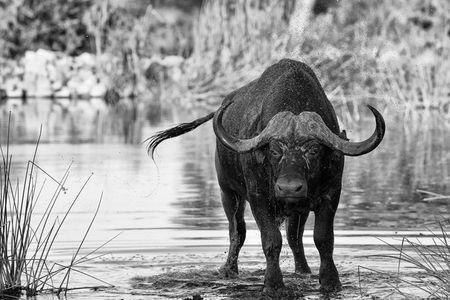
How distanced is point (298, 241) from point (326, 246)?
106 cm

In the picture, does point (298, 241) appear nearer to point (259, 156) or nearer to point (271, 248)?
point (271, 248)

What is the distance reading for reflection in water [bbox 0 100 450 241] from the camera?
14.1 metres

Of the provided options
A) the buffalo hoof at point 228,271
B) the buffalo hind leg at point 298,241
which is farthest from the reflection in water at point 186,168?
the buffalo hoof at point 228,271

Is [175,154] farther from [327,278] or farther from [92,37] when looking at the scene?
[92,37]

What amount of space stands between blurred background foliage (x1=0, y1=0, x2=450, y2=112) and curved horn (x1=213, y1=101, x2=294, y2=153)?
1870 cm

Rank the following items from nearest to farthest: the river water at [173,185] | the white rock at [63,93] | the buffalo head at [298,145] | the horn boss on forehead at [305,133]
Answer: the buffalo head at [298,145]
the horn boss on forehead at [305,133]
the river water at [173,185]
the white rock at [63,93]

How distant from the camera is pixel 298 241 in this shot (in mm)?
11180

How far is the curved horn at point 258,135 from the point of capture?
9.50 metres

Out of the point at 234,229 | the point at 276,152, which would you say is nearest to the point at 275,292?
the point at 276,152

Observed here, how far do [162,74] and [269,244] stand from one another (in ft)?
85.2

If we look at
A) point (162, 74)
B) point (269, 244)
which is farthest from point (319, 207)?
point (162, 74)

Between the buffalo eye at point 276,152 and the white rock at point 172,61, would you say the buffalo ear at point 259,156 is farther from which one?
the white rock at point 172,61

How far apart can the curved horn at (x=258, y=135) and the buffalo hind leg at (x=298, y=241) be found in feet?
5.10

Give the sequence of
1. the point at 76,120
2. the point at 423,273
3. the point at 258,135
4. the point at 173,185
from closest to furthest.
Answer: the point at 258,135 → the point at 423,273 → the point at 173,185 → the point at 76,120
